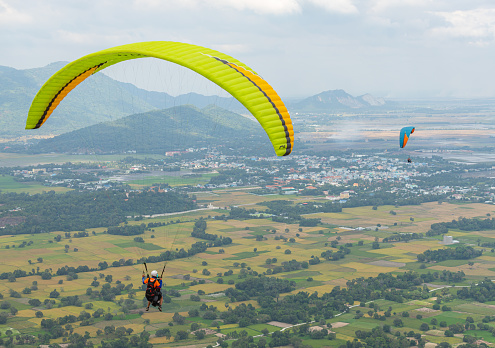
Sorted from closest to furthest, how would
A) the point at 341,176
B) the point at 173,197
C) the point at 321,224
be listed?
the point at 321,224, the point at 173,197, the point at 341,176

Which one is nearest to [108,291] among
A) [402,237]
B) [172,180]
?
[402,237]

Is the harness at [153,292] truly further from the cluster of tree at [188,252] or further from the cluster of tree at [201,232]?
the cluster of tree at [201,232]

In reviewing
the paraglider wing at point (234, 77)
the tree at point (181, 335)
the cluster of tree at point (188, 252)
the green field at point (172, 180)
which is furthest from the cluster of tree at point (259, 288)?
the green field at point (172, 180)

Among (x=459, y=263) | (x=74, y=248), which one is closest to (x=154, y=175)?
(x=74, y=248)

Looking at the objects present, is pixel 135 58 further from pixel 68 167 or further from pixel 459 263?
pixel 68 167

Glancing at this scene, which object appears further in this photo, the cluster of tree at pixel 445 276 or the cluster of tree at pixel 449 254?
the cluster of tree at pixel 449 254
